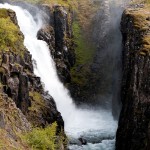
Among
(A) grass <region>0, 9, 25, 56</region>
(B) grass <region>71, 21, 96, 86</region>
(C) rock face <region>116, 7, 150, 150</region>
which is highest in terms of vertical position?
(B) grass <region>71, 21, 96, 86</region>

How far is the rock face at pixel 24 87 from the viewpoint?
217 feet

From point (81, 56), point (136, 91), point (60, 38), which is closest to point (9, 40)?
point (136, 91)

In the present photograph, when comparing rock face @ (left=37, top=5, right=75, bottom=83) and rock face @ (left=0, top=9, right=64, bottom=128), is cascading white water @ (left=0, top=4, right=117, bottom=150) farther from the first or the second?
rock face @ (left=0, top=9, right=64, bottom=128)

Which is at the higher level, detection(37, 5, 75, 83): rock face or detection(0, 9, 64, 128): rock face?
detection(37, 5, 75, 83): rock face

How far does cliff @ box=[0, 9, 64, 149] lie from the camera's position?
180 ft

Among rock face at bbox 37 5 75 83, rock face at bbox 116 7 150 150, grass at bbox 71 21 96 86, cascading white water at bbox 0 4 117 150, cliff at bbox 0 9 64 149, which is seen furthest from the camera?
grass at bbox 71 21 96 86

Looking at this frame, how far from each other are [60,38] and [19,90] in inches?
1811

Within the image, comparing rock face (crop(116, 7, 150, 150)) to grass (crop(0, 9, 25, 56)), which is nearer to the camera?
rock face (crop(116, 7, 150, 150))

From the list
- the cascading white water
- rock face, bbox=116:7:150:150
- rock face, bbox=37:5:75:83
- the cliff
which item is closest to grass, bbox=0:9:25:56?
the cliff

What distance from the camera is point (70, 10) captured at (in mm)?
129250

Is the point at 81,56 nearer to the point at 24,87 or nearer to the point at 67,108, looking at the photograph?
the point at 67,108

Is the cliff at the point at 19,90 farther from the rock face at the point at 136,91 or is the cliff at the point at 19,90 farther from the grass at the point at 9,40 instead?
the rock face at the point at 136,91

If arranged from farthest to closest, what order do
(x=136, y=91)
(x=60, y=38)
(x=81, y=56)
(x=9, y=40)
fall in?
(x=81, y=56) < (x=60, y=38) < (x=9, y=40) < (x=136, y=91)

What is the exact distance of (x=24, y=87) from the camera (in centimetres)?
6994
